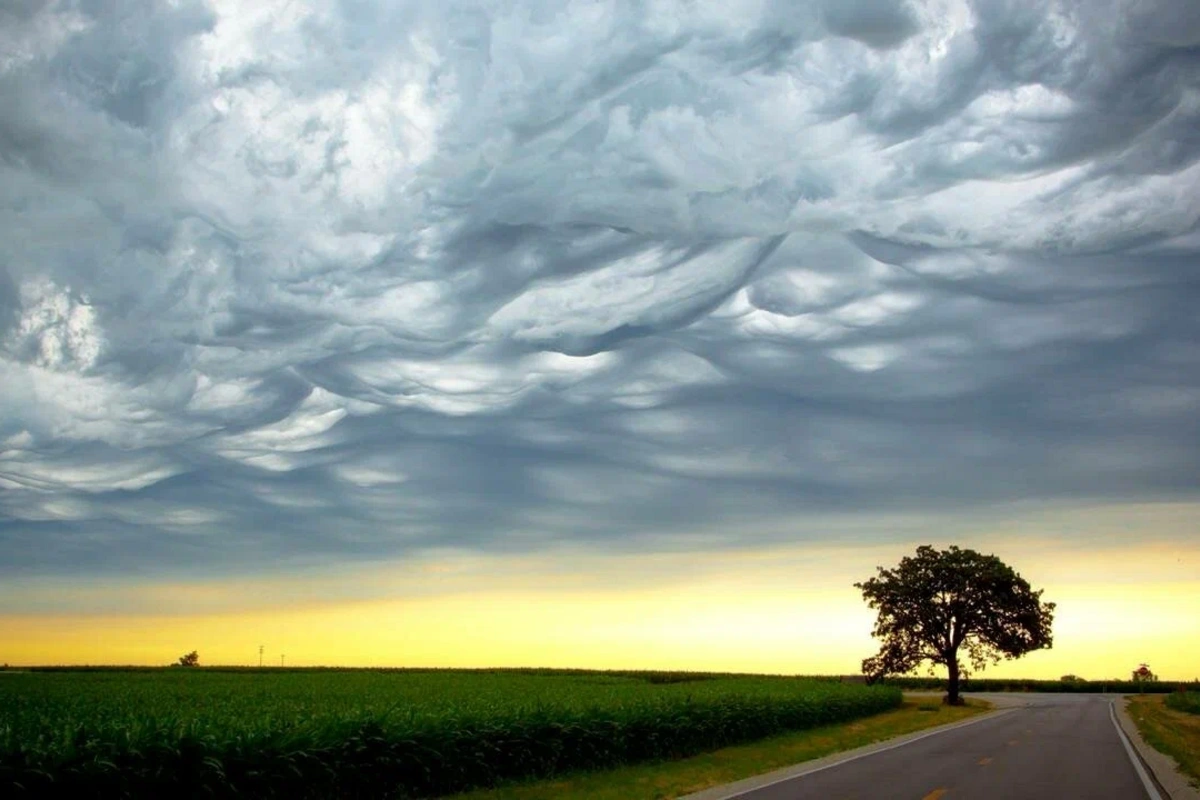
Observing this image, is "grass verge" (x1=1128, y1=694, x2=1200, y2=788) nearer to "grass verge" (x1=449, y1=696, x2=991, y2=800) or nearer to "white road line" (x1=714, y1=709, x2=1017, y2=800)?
"white road line" (x1=714, y1=709, x2=1017, y2=800)

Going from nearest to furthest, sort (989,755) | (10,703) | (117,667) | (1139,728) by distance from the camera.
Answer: (989,755), (10,703), (1139,728), (117,667)

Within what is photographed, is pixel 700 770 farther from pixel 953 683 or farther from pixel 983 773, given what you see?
pixel 953 683

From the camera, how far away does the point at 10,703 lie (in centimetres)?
3484

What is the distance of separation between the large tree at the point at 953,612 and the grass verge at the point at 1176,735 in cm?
1485

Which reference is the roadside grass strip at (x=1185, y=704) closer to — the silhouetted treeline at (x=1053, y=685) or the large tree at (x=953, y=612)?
the large tree at (x=953, y=612)

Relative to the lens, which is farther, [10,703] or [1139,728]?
[1139,728]

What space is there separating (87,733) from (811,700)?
3742 centimetres

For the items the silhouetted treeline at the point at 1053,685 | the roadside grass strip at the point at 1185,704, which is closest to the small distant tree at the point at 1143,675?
the silhouetted treeline at the point at 1053,685

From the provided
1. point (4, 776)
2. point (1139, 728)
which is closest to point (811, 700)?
point (1139, 728)

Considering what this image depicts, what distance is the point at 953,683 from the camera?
8012cm

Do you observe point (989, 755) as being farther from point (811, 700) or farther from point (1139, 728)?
point (1139, 728)

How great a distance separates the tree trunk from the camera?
78.6 meters

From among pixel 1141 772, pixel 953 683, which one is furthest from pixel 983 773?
pixel 953 683

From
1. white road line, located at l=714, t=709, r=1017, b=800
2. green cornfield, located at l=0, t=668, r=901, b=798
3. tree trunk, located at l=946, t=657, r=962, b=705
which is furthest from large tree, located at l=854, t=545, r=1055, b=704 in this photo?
green cornfield, located at l=0, t=668, r=901, b=798
